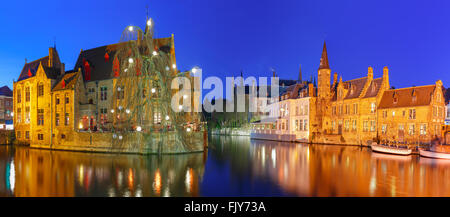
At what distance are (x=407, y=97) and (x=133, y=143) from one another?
36960mm

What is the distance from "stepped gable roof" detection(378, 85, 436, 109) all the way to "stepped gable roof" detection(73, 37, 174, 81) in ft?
105

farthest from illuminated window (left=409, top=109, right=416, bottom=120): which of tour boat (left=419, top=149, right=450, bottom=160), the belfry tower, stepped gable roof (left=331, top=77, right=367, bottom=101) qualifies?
the belfry tower

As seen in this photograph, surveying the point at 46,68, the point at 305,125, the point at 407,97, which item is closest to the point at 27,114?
the point at 46,68

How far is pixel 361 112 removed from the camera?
48.0 meters

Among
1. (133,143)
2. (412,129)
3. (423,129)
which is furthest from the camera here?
(412,129)

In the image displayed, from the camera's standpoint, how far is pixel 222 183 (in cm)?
1916

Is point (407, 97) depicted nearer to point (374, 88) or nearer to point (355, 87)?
point (374, 88)

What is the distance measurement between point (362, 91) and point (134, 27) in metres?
37.1

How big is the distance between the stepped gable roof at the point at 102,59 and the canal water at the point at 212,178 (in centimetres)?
1586

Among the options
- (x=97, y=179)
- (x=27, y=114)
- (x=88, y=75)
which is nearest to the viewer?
(x=97, y=179)

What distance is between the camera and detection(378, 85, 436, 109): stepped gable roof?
40.2 m

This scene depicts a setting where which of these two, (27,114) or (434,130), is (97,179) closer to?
(27,114)

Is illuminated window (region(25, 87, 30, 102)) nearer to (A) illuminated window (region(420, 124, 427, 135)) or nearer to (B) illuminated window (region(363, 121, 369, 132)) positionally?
(B) illuminated window (region(363, 121, 369, 132))
